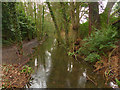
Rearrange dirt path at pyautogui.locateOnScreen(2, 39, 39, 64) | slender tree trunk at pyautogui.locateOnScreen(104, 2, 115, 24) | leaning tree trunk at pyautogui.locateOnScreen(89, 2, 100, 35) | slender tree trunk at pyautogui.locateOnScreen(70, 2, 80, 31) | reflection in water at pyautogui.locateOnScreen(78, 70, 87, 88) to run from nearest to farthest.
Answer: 1. reflection in water at pyautogui.locateOnScreen(78, 70, 87, 88)
2. dirt path at pyautogui.locateOnScreen(2, 39, 39, 64)
3. slender tree trunk at pyautogui.locateOnScreen(104, 2, 115, 24)
4. leaning tree trunk at pyautogui.locateOnScreen(89, 2, 100, 35)
5. slender tree trunk at pyautogui.locateOnScreen(70, 2, 80, 31)

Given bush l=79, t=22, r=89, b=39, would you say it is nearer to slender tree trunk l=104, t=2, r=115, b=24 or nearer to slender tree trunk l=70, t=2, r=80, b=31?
slender tree trunk l=70, t=2, r=80, b=31

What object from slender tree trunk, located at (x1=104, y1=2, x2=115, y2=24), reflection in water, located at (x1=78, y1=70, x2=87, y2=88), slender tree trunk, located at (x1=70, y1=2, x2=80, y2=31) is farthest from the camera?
slender tree trunk, located at (x1=70, y1=2, x2=80, y2=31)

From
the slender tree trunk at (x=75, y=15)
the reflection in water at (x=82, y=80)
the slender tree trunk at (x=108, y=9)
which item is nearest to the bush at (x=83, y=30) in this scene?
→ the slender tree trunk at (x=75, y=15)

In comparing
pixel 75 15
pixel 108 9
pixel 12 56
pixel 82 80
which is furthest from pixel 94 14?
pixel 12 56

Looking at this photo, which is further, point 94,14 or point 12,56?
point 94,14

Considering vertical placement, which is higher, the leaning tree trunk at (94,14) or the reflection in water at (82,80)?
the leaning tree trunk at (94,14)

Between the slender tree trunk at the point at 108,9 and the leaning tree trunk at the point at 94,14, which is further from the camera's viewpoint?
the leaning tree trunk at the point at 94,14

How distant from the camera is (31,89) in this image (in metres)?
2.63

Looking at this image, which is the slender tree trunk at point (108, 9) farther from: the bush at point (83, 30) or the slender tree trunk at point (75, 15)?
the bush at point (83, 30)

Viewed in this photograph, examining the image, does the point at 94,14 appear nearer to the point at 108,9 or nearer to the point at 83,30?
the point at 108,9

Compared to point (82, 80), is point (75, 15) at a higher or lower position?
higher

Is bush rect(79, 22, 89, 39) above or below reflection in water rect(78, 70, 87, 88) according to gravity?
above

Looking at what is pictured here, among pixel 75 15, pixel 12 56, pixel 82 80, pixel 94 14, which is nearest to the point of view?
pixel 82 80

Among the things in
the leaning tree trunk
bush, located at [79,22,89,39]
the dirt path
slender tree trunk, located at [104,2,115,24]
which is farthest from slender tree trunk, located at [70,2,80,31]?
the dirt path
